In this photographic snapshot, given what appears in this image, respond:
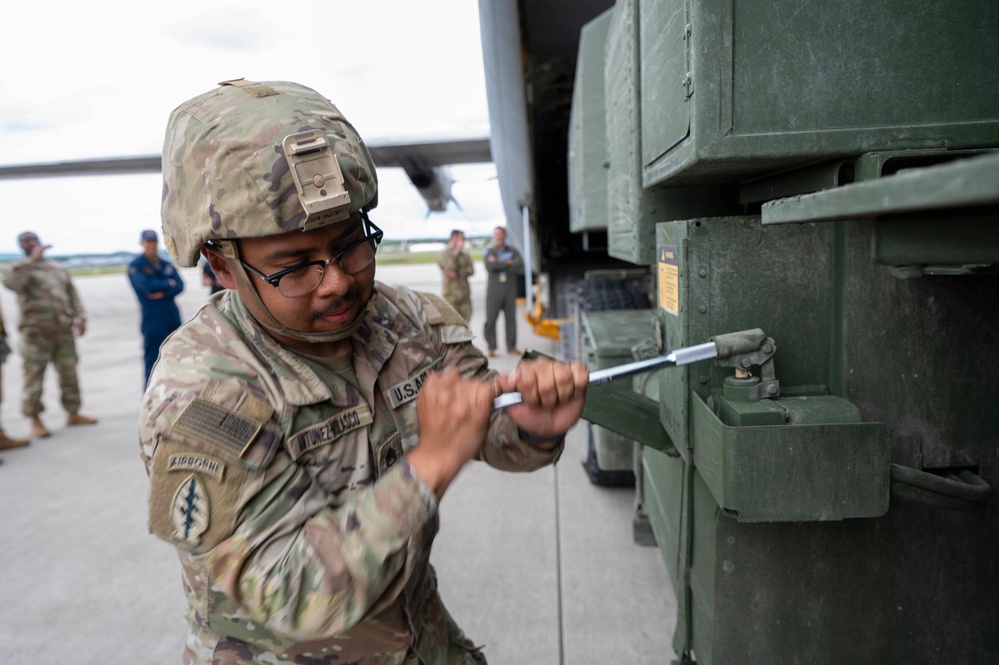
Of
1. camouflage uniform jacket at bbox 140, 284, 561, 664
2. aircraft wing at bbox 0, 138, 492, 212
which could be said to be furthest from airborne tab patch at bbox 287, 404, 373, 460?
aircraft wing at bbox 0, 138, 492, 212

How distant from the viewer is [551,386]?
1.19m

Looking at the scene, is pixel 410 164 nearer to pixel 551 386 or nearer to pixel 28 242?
pixel 28 242

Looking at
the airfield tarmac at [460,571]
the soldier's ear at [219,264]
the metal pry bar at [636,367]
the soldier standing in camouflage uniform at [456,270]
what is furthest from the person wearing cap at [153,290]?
the metal pry bar at [636,367]

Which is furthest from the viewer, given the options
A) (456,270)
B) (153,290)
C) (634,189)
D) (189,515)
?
(456,270)

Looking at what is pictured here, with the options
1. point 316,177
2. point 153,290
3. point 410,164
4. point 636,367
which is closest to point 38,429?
point 153,290

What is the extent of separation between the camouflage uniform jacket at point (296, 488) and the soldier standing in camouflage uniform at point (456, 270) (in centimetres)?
714

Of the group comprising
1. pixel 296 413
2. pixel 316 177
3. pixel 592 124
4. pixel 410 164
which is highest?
pixel 410 164

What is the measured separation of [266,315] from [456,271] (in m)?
7.48

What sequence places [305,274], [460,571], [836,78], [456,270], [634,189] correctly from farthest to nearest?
[456,270], [460,571], [634,189], [836,78], [305,274]

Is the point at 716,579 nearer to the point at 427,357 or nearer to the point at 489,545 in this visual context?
the point at 427,357

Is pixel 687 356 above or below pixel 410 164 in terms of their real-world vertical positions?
below

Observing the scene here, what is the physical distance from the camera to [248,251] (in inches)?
44.4

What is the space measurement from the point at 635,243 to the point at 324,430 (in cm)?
156

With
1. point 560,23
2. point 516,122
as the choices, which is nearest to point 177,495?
point 516,122
